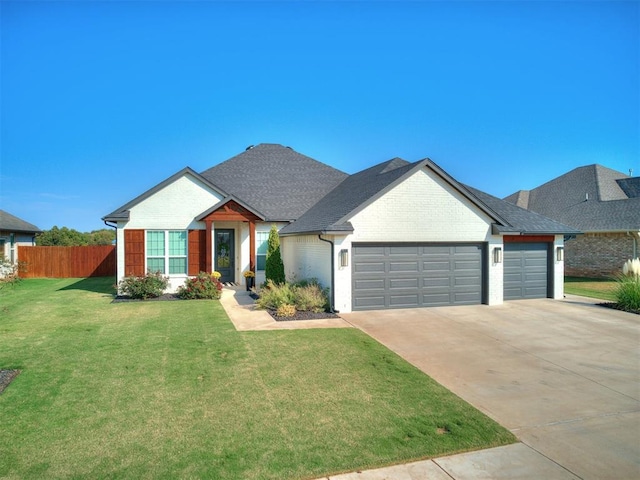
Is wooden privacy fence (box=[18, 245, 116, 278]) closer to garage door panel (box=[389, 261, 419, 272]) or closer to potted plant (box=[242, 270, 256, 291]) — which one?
potted plant (box=[242, 270, 256, 291])

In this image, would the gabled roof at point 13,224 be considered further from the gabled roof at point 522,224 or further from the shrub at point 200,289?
the gabled roof at point 522,224

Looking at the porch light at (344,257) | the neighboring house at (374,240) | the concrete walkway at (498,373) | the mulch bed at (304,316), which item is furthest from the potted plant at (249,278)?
the porch light at (344,257)

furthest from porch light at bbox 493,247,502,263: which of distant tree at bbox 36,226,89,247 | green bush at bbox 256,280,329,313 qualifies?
distant tree at bbox 36,226,89,247

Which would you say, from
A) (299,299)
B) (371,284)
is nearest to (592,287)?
(371,284)

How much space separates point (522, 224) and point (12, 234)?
2884 centimetres

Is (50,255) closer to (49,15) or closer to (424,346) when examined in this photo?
(49,15)

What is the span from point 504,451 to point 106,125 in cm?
2492

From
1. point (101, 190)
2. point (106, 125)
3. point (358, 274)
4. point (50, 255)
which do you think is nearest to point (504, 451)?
point (358, 274)

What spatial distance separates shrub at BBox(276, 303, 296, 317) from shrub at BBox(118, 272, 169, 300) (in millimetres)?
6303

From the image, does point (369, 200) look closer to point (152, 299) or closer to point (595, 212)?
point (152, 299)

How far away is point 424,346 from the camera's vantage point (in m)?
9.01

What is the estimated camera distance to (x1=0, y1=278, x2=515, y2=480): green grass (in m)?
4.31

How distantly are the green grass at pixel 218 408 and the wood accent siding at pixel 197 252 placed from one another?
741 centimetres

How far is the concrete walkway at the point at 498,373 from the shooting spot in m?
4.22
